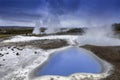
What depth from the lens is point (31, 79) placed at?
13438 mm

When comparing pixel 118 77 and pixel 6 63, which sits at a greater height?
pixel 6 63

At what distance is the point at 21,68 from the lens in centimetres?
1655

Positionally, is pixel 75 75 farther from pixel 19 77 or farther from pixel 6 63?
pixel 6 63

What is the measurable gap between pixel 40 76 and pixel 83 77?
304 centimetres

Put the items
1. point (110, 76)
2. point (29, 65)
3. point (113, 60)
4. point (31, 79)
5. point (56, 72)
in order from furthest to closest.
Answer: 1. point (113, 60)
2. point (29, 65)
3. point (56, 72)
4. point (110, 76)
5. point (31, 79)

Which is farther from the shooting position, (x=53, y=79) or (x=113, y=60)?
(x=113, y=60)

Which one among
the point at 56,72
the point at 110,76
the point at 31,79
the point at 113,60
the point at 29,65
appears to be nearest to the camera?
the point at 31,79

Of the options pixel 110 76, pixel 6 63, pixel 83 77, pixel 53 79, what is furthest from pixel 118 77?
pixel 6 63

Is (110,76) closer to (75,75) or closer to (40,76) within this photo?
(75,75)

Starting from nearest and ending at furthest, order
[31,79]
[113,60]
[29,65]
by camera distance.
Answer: [31,79] < [29,65] < [113,60]

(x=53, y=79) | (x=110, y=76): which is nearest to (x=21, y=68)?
(x=53, y=79)

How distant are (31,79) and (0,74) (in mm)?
2627

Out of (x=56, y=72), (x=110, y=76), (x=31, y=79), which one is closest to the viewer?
(x=31, y=79)

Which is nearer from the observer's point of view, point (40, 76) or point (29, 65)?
point (40, 76)
